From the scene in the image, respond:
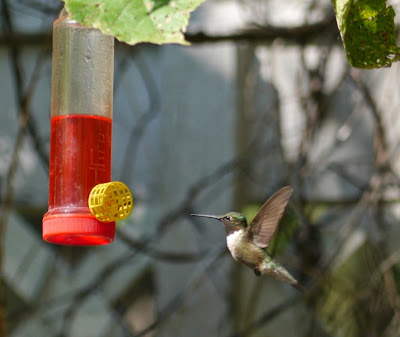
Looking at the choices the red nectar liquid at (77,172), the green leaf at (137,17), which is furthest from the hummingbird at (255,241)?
the green leaf at (137,17)

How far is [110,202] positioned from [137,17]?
1.86ft

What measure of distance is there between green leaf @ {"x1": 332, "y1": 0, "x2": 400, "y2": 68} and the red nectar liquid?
2.84 feet

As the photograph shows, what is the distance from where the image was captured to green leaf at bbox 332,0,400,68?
1655 millimetres

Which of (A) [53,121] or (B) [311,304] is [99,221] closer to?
(A) [53,121]

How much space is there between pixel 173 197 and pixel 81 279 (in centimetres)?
80

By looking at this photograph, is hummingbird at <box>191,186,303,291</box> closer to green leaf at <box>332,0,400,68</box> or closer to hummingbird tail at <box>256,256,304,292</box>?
hummingbird tail at <box>256,256,304,292</box>

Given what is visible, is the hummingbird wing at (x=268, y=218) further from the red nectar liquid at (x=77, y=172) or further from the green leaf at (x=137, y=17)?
the green leaf at (x=137, y=17)

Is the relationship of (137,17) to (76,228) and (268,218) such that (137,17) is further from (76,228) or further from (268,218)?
(268,218)

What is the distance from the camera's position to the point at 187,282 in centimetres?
441

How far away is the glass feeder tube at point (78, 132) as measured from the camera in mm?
2152

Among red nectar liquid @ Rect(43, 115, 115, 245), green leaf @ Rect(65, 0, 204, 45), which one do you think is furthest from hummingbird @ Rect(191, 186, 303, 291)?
green leaf @ Rect(65, 0, 204, 45)

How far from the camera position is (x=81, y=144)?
7.43ft

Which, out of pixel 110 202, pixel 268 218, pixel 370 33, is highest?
pixel 370 33

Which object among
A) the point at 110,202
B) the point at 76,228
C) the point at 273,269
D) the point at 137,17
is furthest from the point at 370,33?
the point at 273,269
